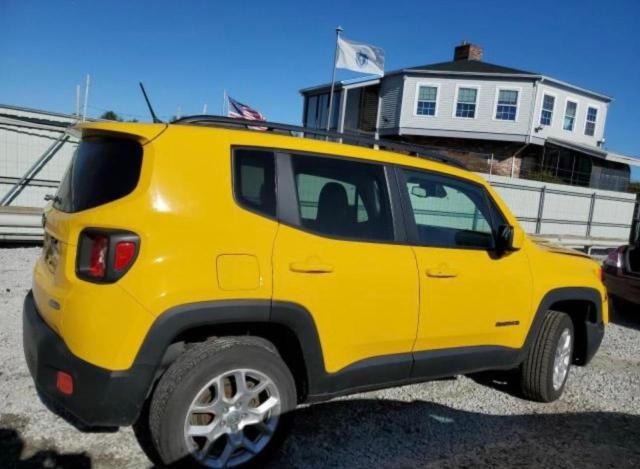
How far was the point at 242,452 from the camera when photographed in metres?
2.87

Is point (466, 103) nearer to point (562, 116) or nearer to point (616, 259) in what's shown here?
point (562, 116)

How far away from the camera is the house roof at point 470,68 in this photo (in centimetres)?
2822

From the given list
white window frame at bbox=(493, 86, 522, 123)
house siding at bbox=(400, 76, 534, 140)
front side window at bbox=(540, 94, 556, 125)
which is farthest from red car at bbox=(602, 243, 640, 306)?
front side window at bbox=(540, 94, 556, 125)

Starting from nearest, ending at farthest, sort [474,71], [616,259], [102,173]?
[102,173], [616,259], [474,71]

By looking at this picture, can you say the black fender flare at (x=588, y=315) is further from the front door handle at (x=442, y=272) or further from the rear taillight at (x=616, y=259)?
the rear taillight at (x=616, y=259)

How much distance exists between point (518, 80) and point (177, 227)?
28.9m

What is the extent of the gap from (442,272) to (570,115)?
30680mm

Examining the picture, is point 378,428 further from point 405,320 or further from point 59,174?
point 59,174

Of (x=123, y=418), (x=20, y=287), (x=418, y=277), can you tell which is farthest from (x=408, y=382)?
(x=20, y=287)

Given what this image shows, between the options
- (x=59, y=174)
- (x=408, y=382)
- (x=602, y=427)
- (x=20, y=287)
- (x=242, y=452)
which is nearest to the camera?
(x=242, y=452)

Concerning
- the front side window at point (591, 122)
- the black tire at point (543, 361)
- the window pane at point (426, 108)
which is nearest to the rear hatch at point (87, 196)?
the black tire at point (543, 361)

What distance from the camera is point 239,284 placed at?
2656mm

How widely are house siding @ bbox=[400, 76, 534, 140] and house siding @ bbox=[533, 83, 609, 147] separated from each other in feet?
2.49

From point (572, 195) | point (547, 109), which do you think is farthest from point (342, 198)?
point (547, 109)
